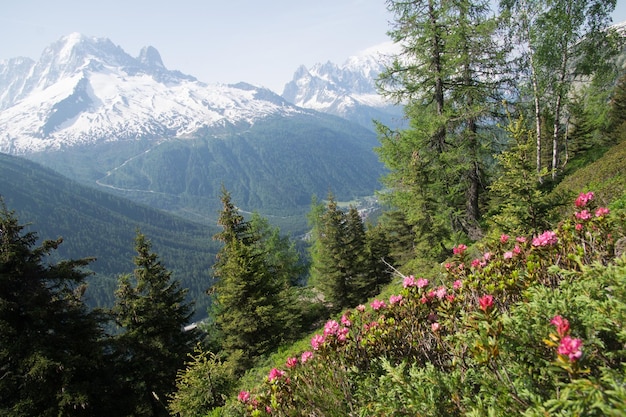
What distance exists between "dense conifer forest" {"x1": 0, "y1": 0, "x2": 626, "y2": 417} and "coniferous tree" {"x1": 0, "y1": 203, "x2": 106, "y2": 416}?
2.2 inches

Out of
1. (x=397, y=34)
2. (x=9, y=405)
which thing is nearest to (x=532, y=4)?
(x=397, y=34)

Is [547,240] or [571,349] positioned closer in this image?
[571,349]

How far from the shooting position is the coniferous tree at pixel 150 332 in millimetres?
14945

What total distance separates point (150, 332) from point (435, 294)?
56.7ft

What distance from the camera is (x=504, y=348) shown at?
244cm

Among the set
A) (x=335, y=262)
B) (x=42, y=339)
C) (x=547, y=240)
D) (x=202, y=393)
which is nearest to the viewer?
(x=547, y=240)

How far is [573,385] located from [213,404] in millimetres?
10243

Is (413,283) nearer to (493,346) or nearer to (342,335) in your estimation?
(342,335)

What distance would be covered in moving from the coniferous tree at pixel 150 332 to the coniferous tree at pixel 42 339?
2109 millimetres

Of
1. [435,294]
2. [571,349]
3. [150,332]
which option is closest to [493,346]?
[571,349]

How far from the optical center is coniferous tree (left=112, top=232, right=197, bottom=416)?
14945 millimetres

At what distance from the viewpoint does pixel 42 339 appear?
428 inches

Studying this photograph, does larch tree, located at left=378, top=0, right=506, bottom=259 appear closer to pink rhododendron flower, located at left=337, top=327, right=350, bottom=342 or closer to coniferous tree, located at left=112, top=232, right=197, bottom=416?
pink rhododendron flower, located at left=337, top=327, right=350, bottom=342

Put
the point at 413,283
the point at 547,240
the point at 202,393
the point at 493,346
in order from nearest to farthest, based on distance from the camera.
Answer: the point at 493,346 < the point at 547,240 < the point at 413,283 < the point at 202,393
